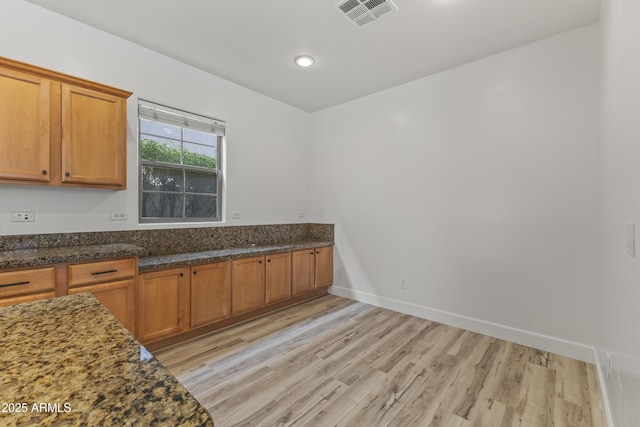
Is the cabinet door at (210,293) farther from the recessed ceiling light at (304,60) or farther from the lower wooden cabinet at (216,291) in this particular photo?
the recessed ceiling light at (304,60)

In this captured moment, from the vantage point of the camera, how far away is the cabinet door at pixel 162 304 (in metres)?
2.48

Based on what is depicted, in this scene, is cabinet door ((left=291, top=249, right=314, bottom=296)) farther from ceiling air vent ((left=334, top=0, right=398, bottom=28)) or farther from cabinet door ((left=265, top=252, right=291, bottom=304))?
ceiling air vent ((left=334, top=0, right=398, bottom=28))

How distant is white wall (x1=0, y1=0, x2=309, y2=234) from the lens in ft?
7.55

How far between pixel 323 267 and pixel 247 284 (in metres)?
1.30

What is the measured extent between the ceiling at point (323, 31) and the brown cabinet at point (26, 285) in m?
2.09

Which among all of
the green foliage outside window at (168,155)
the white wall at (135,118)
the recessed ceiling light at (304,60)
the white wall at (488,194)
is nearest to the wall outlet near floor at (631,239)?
the white wall at (488,194)

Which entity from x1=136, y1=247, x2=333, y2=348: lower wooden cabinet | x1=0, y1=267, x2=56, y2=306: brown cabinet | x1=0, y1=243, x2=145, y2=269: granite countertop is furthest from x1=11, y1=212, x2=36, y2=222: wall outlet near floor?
x1=136, y1=247, x2=333, y2=348: lower wooden cabinet

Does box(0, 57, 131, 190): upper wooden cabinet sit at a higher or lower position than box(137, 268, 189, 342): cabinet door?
higher

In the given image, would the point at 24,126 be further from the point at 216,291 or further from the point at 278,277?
the point at 278,277

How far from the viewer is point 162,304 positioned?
260 cm

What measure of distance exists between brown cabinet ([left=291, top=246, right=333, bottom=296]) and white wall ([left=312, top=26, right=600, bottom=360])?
325 millimetres

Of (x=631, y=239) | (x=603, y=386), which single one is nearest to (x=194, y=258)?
(x=631, y=239)

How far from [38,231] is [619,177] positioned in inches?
153

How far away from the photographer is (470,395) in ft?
6.72
